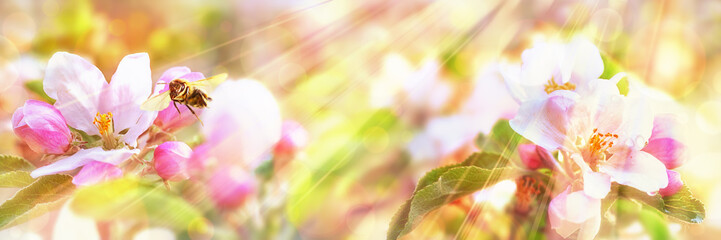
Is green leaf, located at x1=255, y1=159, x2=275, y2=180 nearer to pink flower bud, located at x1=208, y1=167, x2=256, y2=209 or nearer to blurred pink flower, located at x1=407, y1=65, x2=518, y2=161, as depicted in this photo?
pink flower bud, located at x1=208, y1=167, x2=256, y2=209

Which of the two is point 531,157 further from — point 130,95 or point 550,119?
point 130,95

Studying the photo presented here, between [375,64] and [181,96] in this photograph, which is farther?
[375,64]

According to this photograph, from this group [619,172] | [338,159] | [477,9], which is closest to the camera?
[619,172]

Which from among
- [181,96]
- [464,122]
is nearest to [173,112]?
[181,96]

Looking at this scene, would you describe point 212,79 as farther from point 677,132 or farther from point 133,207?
point 677,132

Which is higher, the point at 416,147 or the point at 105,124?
the point at 105,124

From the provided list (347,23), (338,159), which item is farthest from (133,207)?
(347,23)

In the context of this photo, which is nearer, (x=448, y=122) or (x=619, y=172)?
(x=619, y=172)

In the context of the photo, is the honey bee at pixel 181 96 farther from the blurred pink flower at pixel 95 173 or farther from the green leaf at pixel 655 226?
the green leaf at pixel 655 226
